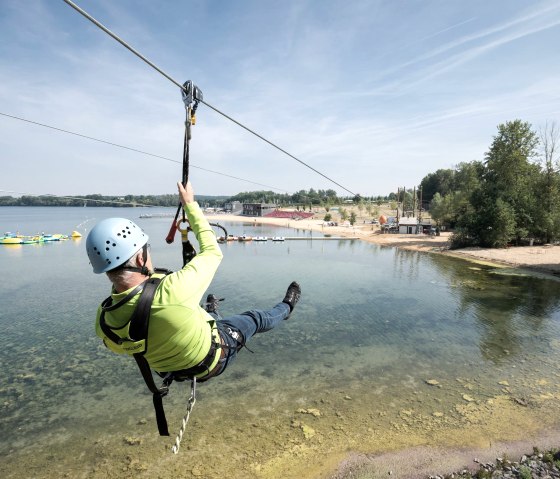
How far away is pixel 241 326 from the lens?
5219mm

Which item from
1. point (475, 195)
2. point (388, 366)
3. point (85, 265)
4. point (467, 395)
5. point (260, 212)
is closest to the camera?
point (467, 395)

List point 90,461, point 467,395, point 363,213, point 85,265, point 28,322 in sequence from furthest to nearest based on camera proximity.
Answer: point 363,213, point 85,265, point 28,322, point 467,395, point 90,461

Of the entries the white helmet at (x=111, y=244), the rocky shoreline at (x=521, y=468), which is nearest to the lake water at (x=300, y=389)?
the rocky shoreline at (x=521, y=468)

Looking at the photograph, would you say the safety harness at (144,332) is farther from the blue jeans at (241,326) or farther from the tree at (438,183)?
the tree at (438,183)

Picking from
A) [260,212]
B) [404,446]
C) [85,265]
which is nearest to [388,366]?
[404,446]

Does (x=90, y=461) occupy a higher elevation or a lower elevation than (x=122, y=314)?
lower

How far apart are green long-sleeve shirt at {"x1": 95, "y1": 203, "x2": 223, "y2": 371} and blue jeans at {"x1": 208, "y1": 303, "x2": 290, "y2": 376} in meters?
1.00

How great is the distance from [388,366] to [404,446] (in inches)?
184

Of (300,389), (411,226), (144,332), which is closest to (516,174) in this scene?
(411,226)

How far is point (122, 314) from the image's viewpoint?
3125 mm

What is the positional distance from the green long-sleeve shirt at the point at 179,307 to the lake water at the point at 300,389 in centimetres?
606

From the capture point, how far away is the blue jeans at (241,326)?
471 centimetres

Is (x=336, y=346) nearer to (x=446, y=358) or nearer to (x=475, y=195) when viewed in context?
(x=446, y=358)

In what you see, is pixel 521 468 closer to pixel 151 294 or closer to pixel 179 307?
pixel 179 307
